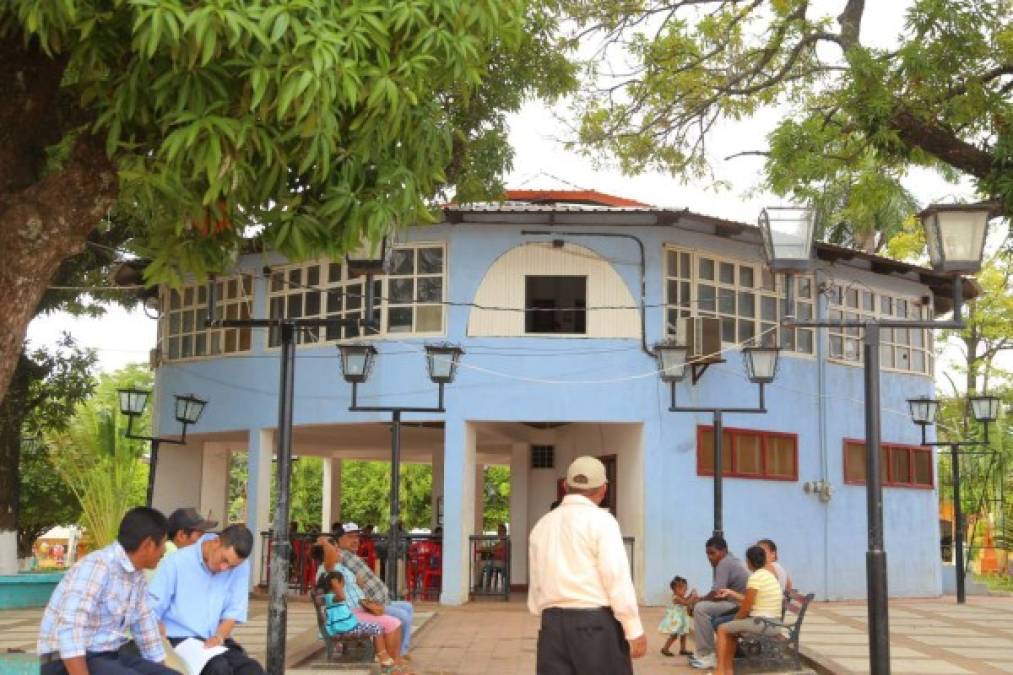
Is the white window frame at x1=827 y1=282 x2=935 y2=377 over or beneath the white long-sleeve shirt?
over

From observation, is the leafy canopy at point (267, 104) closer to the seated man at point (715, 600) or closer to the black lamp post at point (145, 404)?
the seated man at point (715, 600)

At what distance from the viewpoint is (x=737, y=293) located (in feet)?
73.2

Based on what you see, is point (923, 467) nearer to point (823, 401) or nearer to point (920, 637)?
point (823, 401)

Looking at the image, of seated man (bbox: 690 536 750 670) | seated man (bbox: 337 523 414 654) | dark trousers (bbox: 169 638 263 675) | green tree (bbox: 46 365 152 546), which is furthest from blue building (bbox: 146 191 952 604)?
dark trousers (bbox: 169 638 263 675)

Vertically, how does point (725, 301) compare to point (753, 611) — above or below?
above

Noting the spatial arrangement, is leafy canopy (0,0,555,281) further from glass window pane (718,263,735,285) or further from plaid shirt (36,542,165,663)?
glass window pane (718,263,735,285)

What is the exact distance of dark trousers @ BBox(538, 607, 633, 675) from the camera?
5836 mm

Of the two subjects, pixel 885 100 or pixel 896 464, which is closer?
pixel 885 100

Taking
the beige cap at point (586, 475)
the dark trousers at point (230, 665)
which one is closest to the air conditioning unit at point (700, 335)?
the dark trousers at point (230, 665)

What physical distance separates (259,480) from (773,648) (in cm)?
1319

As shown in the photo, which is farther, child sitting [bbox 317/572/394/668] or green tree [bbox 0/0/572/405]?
child sitting [bbox 317/572/394/668]

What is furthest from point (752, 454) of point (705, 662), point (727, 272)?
point (705, 662)

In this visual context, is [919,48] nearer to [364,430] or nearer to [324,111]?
[324,111]

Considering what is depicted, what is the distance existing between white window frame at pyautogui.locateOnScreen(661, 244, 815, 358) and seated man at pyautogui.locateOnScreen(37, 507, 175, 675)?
1573cm
